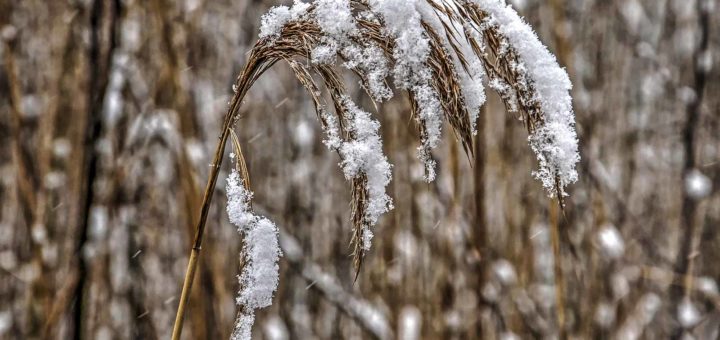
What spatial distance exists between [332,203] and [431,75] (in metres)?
1.75

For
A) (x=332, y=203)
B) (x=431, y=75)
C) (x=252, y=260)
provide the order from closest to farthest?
(x=431, y=75)
(x=252, y=260)
(x=332, y=203)

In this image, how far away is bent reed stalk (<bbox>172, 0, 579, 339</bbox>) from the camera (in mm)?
468

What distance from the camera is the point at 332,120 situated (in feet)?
1.80

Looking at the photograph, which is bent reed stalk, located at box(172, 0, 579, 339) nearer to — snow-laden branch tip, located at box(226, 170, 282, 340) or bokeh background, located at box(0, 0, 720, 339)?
snow-laden branch tip, located at box(226, 170, 282, 340)

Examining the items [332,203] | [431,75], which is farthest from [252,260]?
[332,203]

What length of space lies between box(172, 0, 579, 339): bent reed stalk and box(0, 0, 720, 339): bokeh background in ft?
3.69

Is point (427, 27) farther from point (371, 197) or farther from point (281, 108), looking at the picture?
point (281, 108)

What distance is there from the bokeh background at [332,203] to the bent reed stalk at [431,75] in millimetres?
1125

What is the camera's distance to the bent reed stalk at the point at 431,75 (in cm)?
47

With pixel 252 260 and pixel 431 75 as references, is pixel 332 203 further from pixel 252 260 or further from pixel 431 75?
pixel 431 75

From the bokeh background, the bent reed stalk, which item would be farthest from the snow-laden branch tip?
the bokeh background

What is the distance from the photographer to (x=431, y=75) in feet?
1.51

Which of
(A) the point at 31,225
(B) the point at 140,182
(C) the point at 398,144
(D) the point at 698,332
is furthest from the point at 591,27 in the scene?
(A) the point at 31,225

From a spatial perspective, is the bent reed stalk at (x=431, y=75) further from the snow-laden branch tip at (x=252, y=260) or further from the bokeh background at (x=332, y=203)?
the bokeh background at (x=332, y=203)
